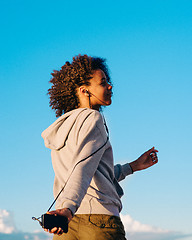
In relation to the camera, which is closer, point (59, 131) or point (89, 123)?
point (89, 123)

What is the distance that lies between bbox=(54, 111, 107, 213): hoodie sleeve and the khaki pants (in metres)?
0.44

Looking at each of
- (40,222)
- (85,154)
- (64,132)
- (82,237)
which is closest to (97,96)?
(64,132)

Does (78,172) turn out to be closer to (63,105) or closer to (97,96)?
(97,96)

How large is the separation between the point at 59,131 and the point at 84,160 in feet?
2.29

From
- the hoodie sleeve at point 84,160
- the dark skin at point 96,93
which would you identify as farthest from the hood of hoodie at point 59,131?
the dark skin at point 96,93

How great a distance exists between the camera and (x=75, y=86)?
3678 mm

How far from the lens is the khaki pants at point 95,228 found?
2686mm

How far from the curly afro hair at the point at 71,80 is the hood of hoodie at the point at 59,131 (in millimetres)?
471

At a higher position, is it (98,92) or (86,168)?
(98,92)

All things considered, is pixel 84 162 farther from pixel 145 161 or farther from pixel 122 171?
pixel 145 161

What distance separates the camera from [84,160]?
2.52 metres

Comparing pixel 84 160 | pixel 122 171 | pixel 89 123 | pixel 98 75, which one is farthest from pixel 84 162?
pixel 122 171

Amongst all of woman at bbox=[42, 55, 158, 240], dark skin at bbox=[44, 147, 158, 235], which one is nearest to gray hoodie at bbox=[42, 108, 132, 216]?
woman at bbox=[42, 55, 158, 240]

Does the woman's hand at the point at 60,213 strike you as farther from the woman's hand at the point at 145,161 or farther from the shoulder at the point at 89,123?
the woman's hand at the point at 145,161
